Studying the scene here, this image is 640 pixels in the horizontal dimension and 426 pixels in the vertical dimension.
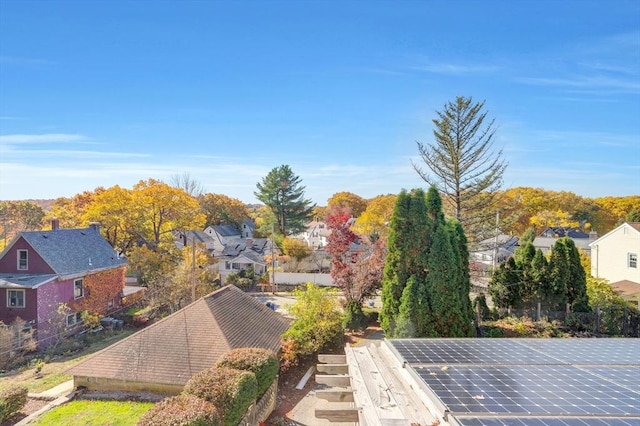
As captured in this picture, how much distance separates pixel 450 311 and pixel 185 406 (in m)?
11.1

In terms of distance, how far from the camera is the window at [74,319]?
24.0 metres

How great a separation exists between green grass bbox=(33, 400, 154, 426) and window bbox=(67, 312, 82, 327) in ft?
40.9

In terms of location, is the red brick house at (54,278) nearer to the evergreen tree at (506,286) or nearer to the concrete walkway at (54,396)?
the concrete walkway at (54,396)

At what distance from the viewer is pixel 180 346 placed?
14641 mm

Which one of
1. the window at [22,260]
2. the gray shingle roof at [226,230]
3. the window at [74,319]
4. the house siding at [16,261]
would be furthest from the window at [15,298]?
the gray shingle roof at [226,230]

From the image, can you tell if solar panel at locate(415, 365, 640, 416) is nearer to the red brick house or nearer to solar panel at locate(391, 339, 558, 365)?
solar panel at locate(391, 339, 558, 365)

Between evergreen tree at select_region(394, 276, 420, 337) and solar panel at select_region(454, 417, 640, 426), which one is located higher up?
Result: solar panel at select_region(454, 417, 640, 426)

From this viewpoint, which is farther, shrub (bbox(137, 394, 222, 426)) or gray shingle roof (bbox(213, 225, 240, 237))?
gray shingle roof (bbox(213, 225, 240, 237))

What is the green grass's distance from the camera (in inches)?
472

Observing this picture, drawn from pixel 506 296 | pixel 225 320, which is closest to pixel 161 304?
pixel 225 320

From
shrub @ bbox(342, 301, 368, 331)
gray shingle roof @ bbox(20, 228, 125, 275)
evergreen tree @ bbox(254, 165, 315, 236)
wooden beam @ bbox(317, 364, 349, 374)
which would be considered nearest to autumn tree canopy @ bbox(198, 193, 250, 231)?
evergreen tree @ bbox(254, 165, 315, 236)

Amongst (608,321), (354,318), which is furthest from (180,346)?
(608,321)

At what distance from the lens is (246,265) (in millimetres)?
41625

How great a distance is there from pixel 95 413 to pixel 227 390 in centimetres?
651
